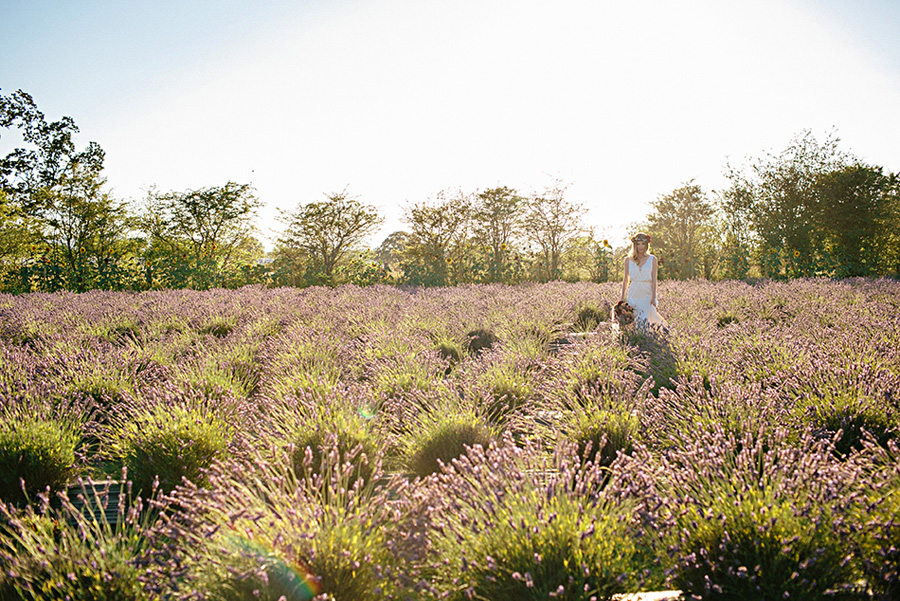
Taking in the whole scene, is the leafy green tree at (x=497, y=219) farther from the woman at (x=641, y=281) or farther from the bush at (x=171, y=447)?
the bush at (x=171, y=447)

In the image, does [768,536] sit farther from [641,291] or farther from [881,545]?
[641,291]

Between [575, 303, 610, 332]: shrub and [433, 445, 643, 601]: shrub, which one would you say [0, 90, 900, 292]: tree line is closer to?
[575, 303, 610, 332]: shrub

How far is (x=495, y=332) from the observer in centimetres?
498

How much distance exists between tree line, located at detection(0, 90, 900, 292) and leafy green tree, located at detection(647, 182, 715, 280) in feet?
0.18

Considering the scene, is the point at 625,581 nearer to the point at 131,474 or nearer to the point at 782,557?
the point at 782,557

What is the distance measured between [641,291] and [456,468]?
4.45 metres

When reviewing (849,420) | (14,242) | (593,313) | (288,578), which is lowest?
(288,578)

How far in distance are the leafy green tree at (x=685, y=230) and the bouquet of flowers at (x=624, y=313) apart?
999cm

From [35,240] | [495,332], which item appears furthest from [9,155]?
[495,332]

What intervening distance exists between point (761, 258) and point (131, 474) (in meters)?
15.0

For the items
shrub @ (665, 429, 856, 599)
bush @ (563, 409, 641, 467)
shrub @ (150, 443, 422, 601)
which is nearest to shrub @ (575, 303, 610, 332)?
bush @ (563, 409, 641, 467)

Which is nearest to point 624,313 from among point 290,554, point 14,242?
point 290,554

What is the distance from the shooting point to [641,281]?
5.93m

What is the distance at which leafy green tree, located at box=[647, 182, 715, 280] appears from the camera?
14.8 meters
